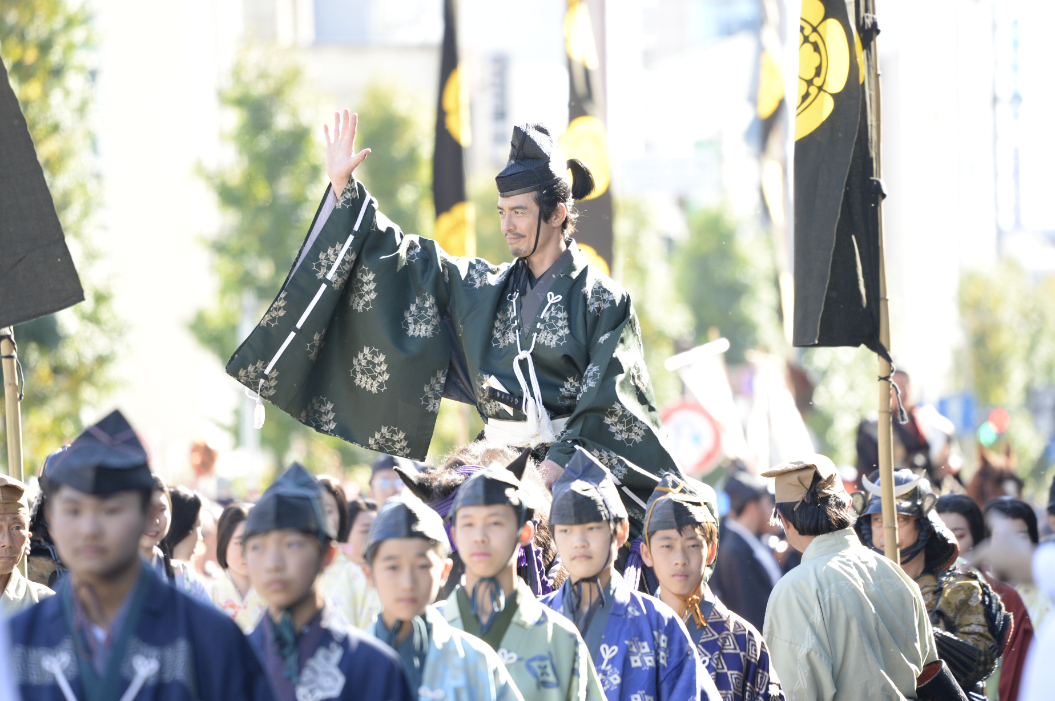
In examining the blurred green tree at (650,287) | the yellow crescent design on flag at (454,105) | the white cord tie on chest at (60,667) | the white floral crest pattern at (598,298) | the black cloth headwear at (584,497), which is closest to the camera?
the white cord tie on chest at (60,667)

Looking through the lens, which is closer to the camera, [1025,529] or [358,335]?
[358,335]

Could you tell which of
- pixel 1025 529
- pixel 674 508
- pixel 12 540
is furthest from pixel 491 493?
pixel 1025 529

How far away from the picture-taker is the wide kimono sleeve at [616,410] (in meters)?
3.98

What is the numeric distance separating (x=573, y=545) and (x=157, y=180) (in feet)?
69.8

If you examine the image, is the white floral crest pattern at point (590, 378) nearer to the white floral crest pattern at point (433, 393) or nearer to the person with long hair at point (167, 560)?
the white floral crest pattern at point (433, 393)

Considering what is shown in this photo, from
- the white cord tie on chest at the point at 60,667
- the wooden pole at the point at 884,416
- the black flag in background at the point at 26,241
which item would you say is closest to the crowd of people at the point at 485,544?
the white cord tie on chest at the point at 60,667

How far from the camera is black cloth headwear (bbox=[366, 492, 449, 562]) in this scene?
7.88 ft

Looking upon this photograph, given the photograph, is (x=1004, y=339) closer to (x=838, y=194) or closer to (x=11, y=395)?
(x=838, y=194)

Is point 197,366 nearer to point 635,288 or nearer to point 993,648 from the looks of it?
point 635,288

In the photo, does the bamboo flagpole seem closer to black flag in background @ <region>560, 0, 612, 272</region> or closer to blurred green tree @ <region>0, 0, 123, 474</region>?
black flag in background @ <region>560, 0, 612, 272</region>

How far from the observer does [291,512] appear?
222 centimetres

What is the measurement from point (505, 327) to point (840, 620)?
1.49 metres

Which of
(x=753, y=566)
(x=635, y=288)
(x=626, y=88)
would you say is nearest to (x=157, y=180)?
(x=635, y=288)

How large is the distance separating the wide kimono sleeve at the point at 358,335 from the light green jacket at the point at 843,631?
1.48m
